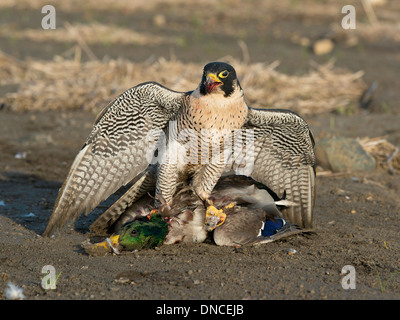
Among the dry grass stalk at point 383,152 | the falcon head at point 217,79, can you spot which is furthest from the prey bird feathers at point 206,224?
the dry grass stalk at point 383,152

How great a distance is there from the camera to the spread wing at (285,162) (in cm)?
524

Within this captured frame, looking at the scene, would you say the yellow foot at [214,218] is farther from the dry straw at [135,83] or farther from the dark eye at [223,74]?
the dry straw at [135,83]

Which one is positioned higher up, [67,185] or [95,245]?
[67,185]

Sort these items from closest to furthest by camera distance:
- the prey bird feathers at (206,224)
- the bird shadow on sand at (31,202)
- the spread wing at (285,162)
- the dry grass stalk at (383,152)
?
the prey bird feathers at (206,224) → the spread wing at (285,162) → the bird shadow on sand at (31,202) → the dry grass stalk at (383,152)

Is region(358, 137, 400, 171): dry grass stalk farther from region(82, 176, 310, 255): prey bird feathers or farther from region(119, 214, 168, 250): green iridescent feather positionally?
region(119, 214, 168, 250): green iridescent feather

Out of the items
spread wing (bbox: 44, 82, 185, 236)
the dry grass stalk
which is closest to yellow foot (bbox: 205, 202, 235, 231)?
spread wing (bbox: 44, 82, 185, 236)

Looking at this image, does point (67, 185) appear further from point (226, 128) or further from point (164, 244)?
point (226, 128)

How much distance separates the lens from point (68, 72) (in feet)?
35.2

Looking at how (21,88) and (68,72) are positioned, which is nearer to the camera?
(21,88)

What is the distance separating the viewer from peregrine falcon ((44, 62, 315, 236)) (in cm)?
488

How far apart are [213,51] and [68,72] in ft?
13.5

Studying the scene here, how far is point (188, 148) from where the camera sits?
509 centimetres
